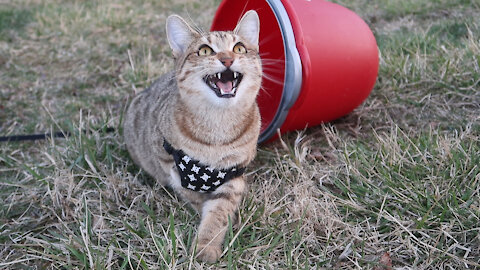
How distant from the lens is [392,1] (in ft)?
15.7

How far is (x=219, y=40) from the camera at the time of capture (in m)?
2.00

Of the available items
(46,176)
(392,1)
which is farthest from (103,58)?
(392,1)

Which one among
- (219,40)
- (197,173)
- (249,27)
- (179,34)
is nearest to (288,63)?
(249,27)

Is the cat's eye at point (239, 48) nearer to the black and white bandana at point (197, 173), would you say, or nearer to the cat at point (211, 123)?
the cat at point (211, 123)

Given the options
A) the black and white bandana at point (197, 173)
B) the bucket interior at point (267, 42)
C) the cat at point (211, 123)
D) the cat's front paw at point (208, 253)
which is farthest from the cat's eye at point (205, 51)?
the cat's front paw at point (208, 253)

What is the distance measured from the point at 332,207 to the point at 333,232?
160 millimetres

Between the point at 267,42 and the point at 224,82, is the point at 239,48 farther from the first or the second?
the point at 267,42

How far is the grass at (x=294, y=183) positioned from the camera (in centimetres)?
180

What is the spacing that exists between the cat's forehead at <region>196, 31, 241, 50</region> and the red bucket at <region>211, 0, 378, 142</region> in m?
0.25

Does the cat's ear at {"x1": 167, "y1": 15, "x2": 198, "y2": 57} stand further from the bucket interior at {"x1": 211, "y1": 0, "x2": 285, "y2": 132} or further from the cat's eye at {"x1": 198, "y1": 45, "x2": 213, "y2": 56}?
the bucket interior at {"x1": 211, "y1": 0, "x2": 285, "y2": 132}

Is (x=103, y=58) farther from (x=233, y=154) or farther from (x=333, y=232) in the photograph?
(x=333, y=232)

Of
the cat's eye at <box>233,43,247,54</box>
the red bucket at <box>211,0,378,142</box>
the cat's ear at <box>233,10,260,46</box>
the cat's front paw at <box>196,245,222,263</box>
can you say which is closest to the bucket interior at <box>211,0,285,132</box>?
the red bucket at <box>211,0,378,142</box>

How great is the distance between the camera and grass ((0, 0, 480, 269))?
1799 mm

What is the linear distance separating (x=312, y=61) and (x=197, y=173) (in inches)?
37.6
